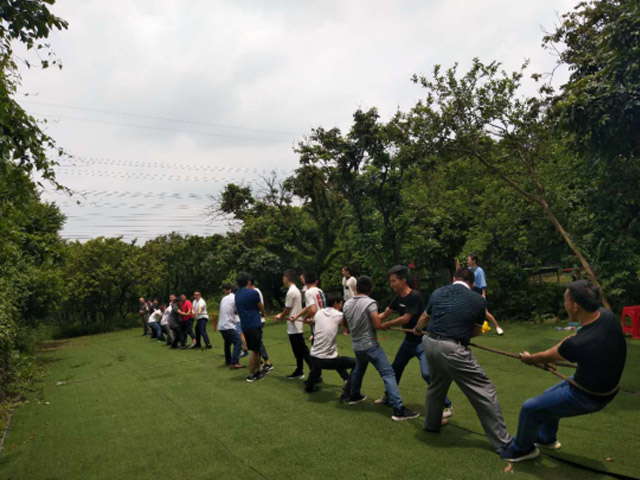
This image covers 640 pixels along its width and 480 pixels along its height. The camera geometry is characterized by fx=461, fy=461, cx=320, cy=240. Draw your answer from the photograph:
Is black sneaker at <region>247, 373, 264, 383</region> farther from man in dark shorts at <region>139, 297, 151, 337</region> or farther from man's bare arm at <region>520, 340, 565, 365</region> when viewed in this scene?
man in dark shorts at <region>139, 297, 151, 337</region>

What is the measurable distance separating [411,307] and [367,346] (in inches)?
27.2

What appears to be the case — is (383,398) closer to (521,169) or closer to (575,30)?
(521,169)

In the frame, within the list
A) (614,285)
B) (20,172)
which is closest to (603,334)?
(20,172)

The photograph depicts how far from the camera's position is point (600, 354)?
3344 millimetres

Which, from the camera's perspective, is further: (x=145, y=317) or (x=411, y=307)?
(x=145, y=317)

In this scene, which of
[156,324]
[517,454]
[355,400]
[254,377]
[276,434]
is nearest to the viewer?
[517,454]

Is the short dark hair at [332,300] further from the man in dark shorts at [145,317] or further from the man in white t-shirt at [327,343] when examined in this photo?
the man in dark shorts at [145,317]

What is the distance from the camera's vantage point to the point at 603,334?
11.0 ft

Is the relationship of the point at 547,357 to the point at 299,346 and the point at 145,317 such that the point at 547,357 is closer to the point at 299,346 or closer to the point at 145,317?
the point at 299,346

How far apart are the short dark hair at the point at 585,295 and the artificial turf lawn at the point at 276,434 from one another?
134 cm

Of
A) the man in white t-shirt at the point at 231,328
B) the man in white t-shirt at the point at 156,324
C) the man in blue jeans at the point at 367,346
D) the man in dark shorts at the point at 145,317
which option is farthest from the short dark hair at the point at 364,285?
the man in dark shorts at the point at 145,317

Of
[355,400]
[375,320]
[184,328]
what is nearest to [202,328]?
[184,328]

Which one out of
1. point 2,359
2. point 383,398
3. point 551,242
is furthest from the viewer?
point 551,242

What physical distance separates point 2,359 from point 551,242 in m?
14.6
